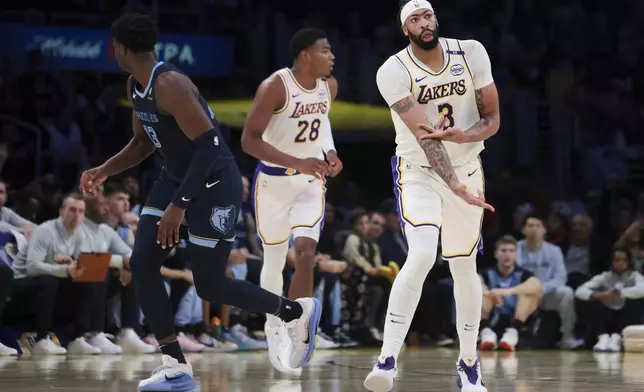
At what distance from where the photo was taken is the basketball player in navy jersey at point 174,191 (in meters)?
6.04

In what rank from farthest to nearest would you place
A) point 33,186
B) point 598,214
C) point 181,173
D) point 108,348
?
point 598,214, point 33,186, point 108,348, point 181,173

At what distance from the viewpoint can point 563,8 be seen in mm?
18703

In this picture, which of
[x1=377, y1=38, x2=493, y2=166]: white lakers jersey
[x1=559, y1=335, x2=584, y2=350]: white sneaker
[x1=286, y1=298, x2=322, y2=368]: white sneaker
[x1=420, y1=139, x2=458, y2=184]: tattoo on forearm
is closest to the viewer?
[x1=420, y1=139, x2=458, y2=184]: tattoo on forearm

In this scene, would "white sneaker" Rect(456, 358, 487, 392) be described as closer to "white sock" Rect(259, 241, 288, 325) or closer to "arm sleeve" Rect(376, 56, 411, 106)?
"arm sleeve" Rect(376, 56, 411, 106)

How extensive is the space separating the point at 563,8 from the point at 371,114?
13.0 ft

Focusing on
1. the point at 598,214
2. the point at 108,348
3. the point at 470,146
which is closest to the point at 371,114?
the point at 598,214

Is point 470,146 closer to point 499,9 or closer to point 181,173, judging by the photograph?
point 181,173

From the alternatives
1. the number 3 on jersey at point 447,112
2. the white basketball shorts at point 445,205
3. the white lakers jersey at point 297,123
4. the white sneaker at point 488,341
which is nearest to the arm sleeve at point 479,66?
the number 3 on jersey at point 447,112

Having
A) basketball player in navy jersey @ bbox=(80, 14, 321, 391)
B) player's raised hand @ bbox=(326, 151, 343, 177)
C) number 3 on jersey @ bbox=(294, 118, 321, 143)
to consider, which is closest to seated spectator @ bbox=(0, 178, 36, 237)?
number 3 on jersey @ bbox=(294, 118, 321, 143)

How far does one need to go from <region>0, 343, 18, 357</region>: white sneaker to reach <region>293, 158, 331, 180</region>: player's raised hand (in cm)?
375

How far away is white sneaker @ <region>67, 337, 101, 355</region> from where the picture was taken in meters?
10.5

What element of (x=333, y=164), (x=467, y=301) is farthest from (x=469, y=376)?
(x=333, y=164)

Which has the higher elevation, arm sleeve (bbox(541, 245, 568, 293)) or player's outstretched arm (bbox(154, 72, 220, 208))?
player's outstretched arm (bbox(154, 72, 220, 208))

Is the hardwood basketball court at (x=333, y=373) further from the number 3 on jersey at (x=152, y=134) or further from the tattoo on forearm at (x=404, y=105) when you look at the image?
the tattoo on forearm at (x=404, y=105)
